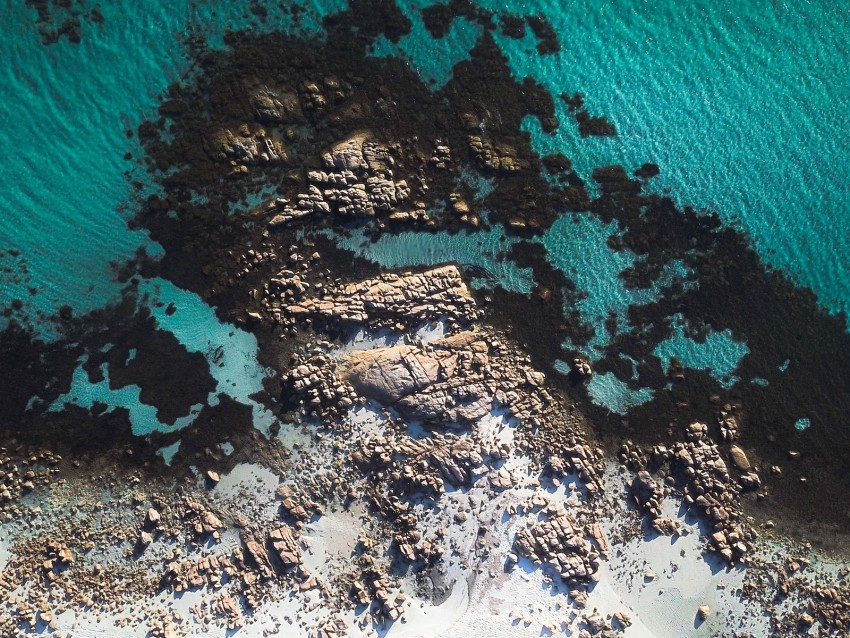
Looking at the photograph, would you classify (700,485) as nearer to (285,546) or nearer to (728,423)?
(728,423)

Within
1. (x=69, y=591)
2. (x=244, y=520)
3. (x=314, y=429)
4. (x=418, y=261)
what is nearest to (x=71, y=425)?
(x=69, y=591)

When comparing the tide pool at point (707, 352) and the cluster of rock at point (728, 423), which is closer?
the cluster of rock at point (728, 423)

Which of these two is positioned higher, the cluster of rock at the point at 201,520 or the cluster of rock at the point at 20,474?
the cluster of rock at the point at 20,474

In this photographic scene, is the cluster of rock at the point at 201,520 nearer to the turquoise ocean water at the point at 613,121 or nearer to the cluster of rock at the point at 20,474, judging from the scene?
the turquoise ocean water at the point at 613,121

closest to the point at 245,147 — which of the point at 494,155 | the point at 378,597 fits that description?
the point at 494,155

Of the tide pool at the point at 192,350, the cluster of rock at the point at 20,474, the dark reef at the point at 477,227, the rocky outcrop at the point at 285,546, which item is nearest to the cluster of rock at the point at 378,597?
the rocky outcrop at the point at 285,546

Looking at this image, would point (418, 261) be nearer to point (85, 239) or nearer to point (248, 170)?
point (248, 170)
